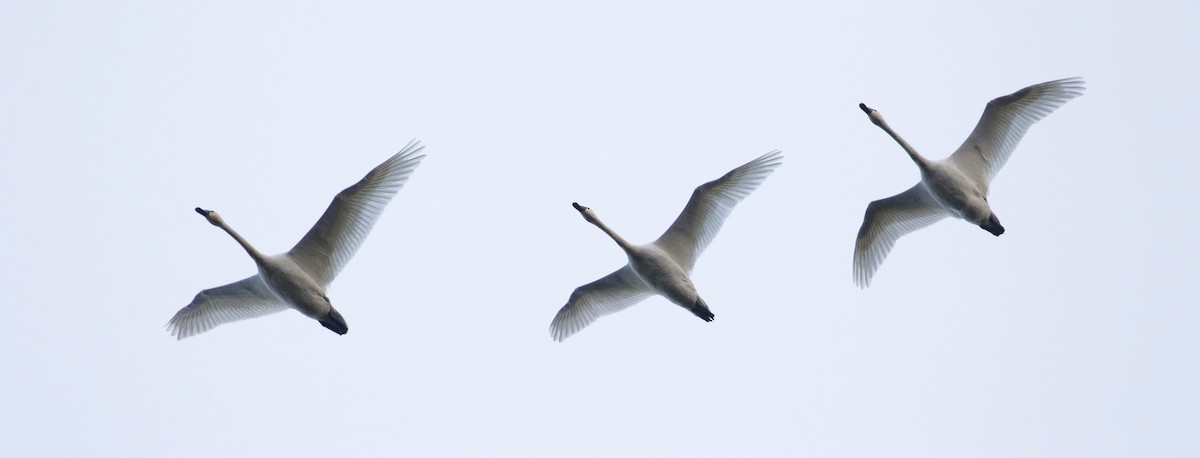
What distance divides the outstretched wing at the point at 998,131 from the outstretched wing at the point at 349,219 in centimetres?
1222

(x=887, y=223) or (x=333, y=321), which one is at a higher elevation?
(x=887, y=223)

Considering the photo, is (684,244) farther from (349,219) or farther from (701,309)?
(349,219)

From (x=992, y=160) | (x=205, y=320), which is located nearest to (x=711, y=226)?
(x=992, y=160)

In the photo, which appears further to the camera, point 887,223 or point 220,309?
point 887,223

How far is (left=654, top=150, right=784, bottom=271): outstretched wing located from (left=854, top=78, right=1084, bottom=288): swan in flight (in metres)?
3.24

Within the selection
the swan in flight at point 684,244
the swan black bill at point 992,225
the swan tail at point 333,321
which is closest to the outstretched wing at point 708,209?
the swan in flight at point 684,244

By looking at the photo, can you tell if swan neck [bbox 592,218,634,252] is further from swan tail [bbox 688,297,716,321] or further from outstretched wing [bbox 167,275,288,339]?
outstretched wing [bbox 167,275,288,339]

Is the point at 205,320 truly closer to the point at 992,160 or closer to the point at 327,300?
the point at 327,300

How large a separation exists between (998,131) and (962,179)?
1667mm

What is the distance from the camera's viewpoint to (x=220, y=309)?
106 ft

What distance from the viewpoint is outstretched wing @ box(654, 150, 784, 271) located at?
31.6 m

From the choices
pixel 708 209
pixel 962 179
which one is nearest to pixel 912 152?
pixel 962 179

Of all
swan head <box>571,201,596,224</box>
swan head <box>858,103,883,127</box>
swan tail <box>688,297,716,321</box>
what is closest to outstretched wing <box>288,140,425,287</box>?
swan head <box>571,201,596,224</box>

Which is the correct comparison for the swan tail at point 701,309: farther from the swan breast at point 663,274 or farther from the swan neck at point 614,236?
the swan neck at point 614,236
